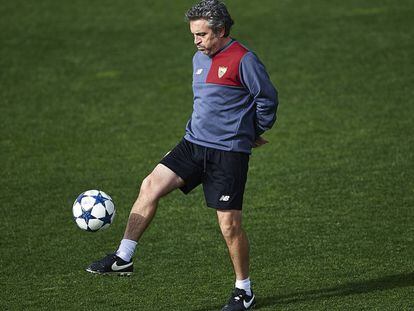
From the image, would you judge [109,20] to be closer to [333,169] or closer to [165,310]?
[333,169]

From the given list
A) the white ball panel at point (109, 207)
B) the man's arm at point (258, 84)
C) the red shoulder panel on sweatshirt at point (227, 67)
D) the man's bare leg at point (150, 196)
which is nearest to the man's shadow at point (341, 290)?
the man's bare leg at point (150, 196)

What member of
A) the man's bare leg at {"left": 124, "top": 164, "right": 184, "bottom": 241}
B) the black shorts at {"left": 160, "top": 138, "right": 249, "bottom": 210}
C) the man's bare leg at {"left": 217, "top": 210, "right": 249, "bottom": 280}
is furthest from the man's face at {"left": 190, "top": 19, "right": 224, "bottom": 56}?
the man's bare leg at {"left": 217, "top": 210, "right": 249, "bottom": 280}

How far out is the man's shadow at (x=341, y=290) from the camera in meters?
7.12

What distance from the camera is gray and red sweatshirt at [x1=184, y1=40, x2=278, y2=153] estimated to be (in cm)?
674

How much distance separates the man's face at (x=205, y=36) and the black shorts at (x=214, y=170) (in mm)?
702

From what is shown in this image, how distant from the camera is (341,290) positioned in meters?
7.32

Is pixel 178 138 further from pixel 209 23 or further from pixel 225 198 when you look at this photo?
pixel 209 23

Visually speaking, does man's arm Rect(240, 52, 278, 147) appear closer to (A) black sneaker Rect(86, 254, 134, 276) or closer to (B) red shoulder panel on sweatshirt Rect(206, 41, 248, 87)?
(B) red shoulder panel on sweatshirt Rect(206, 41, 248, 87)

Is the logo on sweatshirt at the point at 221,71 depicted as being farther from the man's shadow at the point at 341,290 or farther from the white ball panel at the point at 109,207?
the man's shadow at the point at 341,290

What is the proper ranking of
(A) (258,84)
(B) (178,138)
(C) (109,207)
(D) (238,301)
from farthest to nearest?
(B) (178,138) → (C) (109,207) → (D) (238,301) → (A) (258,84)

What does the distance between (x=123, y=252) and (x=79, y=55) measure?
30.1 ft

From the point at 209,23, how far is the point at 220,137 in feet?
2.61

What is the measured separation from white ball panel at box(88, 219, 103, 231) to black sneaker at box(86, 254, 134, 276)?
1.56ft

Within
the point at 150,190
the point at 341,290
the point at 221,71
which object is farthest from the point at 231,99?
the point at 341,290
